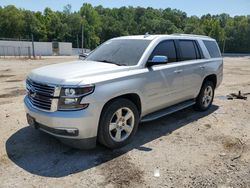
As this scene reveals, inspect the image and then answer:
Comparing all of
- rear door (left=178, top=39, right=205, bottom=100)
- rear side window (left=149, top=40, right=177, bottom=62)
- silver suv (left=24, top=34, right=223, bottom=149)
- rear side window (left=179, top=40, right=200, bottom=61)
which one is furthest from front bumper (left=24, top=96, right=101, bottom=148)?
rear side window (left=179, top=40, right=200, bottom=61)

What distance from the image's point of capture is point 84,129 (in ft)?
13.1

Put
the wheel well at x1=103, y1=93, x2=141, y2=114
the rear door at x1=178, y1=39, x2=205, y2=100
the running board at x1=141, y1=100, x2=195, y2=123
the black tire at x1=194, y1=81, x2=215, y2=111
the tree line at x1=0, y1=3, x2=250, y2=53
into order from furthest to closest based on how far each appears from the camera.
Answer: the tree line at x1=0, y1=3, x2=250, y2=53
the black tire at x1=194, y1=81, x2=215, y2=111
the rear door at x1=178, y1=39, x2=205, y2=100
the running board at x1=141, y1=100, x2=195, y2=123
the wheel well at x1=103, y1=93, x2=141, y2=114

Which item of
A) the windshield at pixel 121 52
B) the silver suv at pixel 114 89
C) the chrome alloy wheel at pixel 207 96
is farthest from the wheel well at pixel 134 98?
the chrome alloy wheel at pixel 207 96

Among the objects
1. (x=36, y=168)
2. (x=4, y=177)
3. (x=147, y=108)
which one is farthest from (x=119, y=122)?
(x=4, y=177)

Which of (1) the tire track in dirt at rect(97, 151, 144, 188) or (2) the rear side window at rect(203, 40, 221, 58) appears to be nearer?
(1) the tire track in dirt at rect(97, 151, 144, 188)

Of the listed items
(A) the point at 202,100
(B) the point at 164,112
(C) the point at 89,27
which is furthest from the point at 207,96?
(C) the point at 89,27

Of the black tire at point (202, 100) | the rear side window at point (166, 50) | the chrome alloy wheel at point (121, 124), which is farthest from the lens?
the black tire at point (202, 100)

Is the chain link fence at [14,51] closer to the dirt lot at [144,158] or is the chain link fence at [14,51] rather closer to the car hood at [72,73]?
the dirt lot at [144,158]

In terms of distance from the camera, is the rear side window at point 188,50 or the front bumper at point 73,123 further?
the rear side window at point 188,50

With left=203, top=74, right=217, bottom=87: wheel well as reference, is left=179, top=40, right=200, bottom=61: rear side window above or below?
above

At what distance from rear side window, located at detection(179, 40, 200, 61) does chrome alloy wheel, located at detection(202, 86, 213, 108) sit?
961 mm

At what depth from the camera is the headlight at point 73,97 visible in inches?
155

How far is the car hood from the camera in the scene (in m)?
4.02

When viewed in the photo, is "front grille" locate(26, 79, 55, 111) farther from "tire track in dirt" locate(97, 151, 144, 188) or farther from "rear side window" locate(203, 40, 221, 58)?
"rear side window" locate(203, 40, 221, 58)
